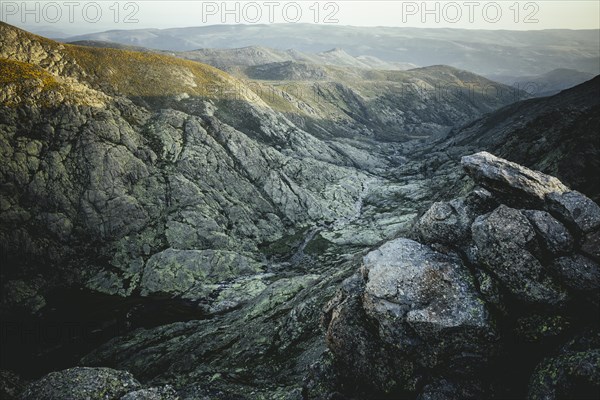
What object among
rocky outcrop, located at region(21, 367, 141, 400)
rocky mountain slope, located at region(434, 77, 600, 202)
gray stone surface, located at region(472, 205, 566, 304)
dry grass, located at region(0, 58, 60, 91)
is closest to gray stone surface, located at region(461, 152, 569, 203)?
gray stone surface, located at region(472, 205, 566, 304)

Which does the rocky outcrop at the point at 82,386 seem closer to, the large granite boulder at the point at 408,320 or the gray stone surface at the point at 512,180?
the large granite boulder at the point at 408,320

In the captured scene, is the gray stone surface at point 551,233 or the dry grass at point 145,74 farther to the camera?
the dry grass at point 145,74

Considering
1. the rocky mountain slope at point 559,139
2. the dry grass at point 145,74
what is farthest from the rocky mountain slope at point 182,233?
the rocky mountain slope at point 559,139

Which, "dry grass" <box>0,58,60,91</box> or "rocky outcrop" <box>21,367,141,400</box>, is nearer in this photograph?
"rocky outcrop" <box>21,367,141,400</box>

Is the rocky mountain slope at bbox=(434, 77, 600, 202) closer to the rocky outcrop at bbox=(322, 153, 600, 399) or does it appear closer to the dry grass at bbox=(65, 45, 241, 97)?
the rocky outcrop at bbox=(322, 153, 600, 399)

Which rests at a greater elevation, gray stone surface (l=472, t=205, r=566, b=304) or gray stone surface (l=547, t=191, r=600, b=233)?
gray stone surface (l=547, t=191, r=600, b=233)

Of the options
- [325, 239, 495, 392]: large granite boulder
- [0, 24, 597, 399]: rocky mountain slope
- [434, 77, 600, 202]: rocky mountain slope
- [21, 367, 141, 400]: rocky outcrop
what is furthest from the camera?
[434, 77, 600, 202]: rocky mountain slope
